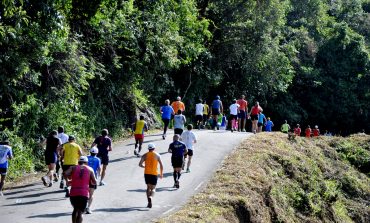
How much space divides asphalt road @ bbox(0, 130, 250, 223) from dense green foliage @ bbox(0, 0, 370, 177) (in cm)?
343

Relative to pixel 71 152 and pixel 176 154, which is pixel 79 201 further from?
pixel 176 154

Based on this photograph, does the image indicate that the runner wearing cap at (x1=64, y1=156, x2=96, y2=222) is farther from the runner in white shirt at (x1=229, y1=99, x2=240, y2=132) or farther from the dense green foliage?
the runner in white shirt at (x1=229, y1=99, x2=240, y2=132)

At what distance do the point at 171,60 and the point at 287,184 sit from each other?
10925mm

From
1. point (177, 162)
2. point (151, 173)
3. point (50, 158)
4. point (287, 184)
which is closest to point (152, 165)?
point (151, 173)

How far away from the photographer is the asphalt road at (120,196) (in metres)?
15.6

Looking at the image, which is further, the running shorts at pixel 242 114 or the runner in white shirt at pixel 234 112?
the running shorts at pixel 242 114

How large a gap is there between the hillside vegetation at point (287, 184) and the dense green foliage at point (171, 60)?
6689mm

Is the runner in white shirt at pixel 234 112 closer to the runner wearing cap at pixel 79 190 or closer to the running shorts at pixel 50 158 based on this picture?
the running shorts at pixel 50 158

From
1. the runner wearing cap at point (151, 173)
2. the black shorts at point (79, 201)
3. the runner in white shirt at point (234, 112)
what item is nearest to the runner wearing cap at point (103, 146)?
the runner wearing cap at point (151, 173)

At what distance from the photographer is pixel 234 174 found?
20.5 meters

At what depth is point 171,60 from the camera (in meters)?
31.0

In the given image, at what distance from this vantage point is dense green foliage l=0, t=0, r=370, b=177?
21594 mm

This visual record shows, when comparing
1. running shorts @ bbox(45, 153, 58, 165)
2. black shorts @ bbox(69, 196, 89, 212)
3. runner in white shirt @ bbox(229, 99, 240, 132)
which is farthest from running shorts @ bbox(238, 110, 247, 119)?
black shorts @ bbox(69, 196, 89, 212)

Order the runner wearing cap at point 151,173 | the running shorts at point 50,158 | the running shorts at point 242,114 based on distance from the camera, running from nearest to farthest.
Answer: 1. the runner wearing cap at point 151,173
2. the running shorts at point 50,158
3. the running shorts at point 242,114
